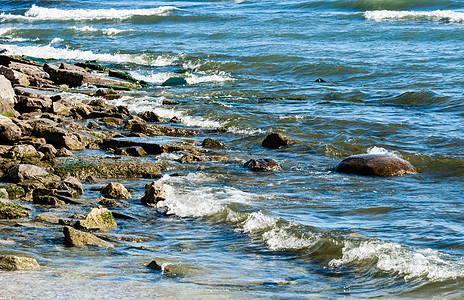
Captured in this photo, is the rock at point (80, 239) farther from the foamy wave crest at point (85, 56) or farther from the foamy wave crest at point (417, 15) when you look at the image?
the foamy wave crest at point (417, 15)

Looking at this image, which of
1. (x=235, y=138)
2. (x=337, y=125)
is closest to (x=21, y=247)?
(x=235, y=138)

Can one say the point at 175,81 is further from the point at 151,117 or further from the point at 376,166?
the point at 376,166

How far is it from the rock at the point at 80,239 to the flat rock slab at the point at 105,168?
2971 millimetres

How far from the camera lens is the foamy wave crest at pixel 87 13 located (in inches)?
1606

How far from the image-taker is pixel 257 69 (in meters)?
20.2

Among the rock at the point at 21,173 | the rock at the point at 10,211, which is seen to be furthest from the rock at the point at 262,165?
the rock at the point at 10,211

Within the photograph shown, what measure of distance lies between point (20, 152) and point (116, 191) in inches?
88.5

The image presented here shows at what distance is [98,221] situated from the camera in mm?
6281

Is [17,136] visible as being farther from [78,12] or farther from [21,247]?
[78,12]

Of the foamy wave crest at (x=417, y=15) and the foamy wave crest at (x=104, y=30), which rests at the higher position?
the foamy wave crest at (x=104, y=30)

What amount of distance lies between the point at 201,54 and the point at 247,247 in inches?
722

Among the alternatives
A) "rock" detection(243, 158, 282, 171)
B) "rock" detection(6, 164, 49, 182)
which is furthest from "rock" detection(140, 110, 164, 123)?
"rock" detection(6, 164, 49, 182)

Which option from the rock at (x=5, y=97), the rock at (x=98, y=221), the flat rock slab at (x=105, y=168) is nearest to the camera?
the rock at (x=98, y=221)

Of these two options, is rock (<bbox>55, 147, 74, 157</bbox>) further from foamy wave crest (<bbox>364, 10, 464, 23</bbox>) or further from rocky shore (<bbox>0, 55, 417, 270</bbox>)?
foamy wave crest (<bbox>364, 10, 464, 23</bbox>)
